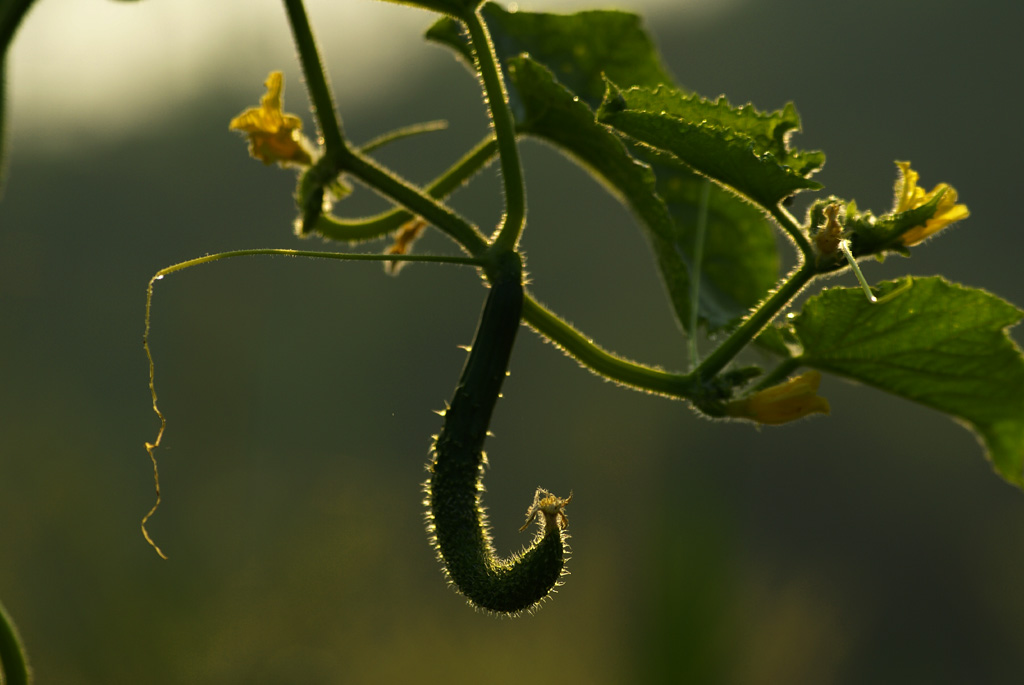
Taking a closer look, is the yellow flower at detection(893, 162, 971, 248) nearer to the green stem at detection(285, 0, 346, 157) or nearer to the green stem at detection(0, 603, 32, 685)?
the green stem at detection(285, 0, 346, 157)

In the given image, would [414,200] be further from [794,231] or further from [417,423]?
[417,423]

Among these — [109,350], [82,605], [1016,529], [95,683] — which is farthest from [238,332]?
[1016,529]

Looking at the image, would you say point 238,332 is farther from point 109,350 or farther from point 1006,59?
point 1006,59

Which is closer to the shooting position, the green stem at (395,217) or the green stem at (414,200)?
the green stem at (414,200)

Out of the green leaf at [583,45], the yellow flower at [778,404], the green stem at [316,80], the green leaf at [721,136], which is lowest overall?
the yellow flower at [778,404]

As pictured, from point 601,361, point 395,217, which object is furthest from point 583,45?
point 601,361

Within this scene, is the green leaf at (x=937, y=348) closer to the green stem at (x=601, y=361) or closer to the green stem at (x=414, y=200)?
the green stem at (x=601, y=361)

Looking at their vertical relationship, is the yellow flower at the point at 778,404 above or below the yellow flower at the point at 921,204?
below

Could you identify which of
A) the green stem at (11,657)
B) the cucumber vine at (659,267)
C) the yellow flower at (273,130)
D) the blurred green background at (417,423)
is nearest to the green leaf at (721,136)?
the cucumber vine at (659,267)
